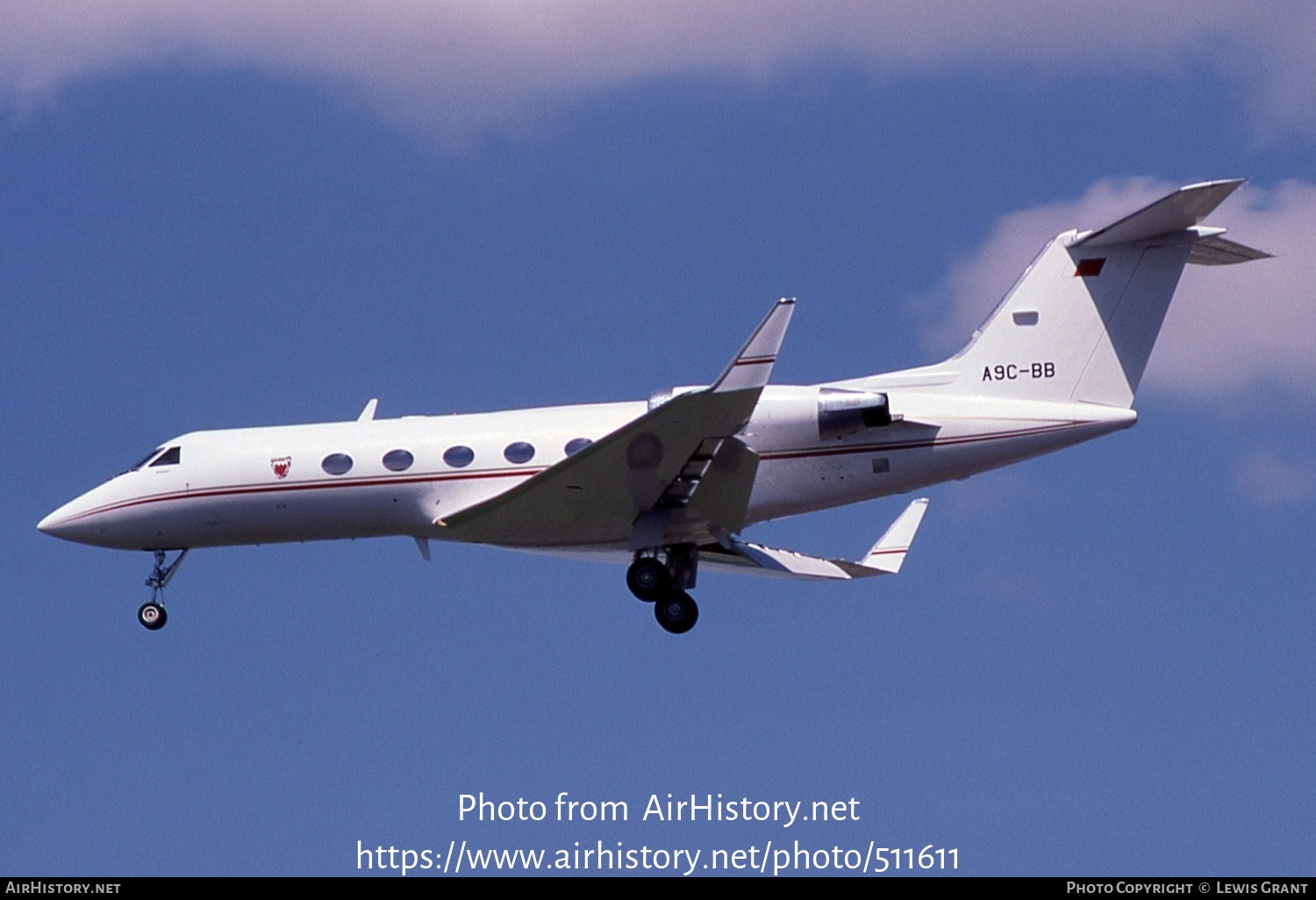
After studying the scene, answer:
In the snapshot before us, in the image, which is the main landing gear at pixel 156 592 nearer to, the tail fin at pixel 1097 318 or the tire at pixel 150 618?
the tire at pixel 150 618

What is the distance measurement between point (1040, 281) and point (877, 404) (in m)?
3.14

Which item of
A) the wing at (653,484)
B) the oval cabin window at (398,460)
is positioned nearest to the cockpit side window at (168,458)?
the oval cabin window at (398,460)

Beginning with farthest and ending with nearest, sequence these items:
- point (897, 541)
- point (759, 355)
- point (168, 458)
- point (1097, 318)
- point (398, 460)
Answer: point (897, 541) < point (168, 458) < point (398, 460) < point (1097, 318) < point (759, 355)

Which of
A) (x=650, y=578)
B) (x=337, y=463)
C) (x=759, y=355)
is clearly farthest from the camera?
(x=337, y=463)

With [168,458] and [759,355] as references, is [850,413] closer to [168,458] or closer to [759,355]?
[759,355]

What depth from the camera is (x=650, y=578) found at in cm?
2442

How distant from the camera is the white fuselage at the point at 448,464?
24.0m

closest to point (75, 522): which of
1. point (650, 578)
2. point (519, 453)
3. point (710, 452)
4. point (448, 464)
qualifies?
point (448, 464)

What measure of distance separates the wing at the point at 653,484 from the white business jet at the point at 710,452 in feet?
0.11

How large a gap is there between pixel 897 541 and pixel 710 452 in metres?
5.75

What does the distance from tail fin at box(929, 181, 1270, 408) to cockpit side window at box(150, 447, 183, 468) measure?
1066 centimetres

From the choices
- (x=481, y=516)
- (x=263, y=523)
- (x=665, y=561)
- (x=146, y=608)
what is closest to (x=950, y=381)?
(x=665, y=561)

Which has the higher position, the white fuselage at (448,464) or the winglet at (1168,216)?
the winglet at (1168,216)

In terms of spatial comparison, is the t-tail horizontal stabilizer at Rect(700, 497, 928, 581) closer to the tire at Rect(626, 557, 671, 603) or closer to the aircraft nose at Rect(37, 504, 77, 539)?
the tire at Rect(626, 557, 671, 603)
